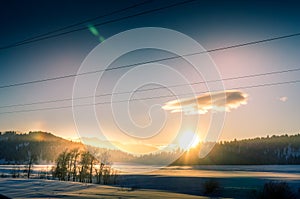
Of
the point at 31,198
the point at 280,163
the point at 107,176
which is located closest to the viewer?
the point at 31,198

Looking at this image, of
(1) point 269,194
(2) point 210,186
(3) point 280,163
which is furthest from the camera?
(3) point 280,163

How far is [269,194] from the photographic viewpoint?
86.4 feet

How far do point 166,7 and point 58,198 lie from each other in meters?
13.3

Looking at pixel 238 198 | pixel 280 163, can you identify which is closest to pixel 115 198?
pixel 238 198

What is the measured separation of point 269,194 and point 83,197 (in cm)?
1659

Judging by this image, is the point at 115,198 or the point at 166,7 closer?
the point at 166,7

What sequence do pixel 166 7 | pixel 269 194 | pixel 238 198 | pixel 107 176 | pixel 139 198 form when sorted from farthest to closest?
pixel 107 176
pixel 238 198
pixel 269 194
pixel 139 198
pixel 166 7

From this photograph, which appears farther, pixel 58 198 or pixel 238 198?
pixel 238 198

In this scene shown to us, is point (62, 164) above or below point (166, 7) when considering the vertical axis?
below

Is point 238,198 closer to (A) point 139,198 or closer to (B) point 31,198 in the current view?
(A) point 139,198

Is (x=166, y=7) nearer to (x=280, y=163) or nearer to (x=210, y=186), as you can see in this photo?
(x=210, y=186)

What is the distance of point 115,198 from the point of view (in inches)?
767

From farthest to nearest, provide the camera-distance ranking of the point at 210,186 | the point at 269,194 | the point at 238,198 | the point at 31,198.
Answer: the point at 210,186 < the point at 238,198 < the point at 269,194 < the point at 31,198

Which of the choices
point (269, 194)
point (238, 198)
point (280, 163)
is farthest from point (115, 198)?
point (280, 163)
